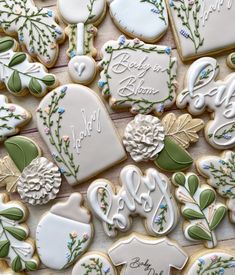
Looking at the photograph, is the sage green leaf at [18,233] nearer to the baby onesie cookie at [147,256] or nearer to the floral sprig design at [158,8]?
the baby onesie cookie at [147,256]

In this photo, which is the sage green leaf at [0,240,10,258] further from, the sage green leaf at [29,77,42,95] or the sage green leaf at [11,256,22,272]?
the sage green leaf at [29,77,42,95]

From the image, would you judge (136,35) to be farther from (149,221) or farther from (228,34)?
(149,221)

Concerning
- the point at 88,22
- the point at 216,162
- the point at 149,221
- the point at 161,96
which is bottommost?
the point at 149,221

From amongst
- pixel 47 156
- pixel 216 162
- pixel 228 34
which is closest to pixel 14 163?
pixel 47 156

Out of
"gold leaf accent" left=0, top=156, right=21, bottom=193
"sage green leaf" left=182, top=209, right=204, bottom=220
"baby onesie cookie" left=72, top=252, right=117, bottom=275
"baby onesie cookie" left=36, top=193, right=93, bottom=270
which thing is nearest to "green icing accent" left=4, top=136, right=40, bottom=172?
"gold leaf accent" left=0, top=156, right=21, bottom=193

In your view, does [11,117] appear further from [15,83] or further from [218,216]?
[218,216]

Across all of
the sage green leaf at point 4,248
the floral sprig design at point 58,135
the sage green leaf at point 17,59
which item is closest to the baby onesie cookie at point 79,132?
the floral sprig design at point 58,135
